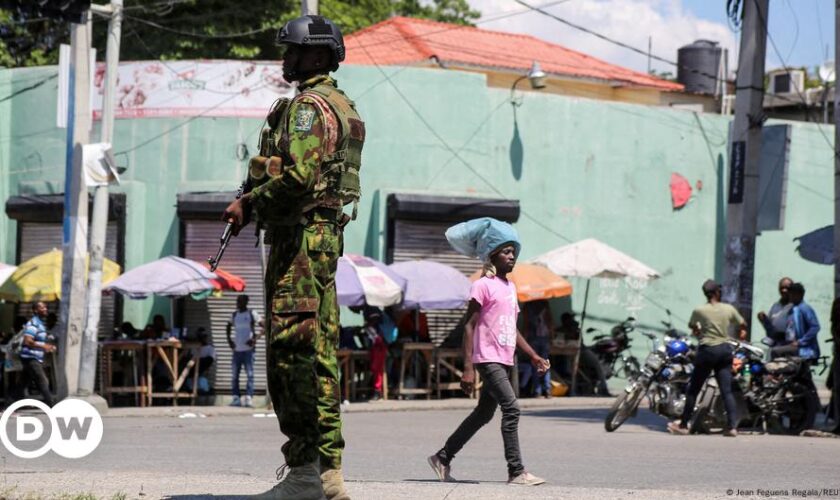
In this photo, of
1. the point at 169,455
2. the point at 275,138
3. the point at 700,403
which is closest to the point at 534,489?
the point at 275,138

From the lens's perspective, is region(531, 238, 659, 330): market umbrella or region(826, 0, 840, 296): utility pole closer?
region(826, 0, 840, 296): utility pole

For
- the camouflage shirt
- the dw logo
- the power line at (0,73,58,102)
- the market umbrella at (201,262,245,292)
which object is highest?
the power line at (0,73,58,102)

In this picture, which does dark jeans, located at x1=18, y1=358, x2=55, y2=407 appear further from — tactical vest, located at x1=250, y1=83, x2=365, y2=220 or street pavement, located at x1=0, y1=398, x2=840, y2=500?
tactical vest, located at x1=250, y1=83, x2=365, y2=220

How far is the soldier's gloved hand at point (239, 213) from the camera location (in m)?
6.55

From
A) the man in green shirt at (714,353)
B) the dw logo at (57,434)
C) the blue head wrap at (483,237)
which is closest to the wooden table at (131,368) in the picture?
the dw logo at (57,434)

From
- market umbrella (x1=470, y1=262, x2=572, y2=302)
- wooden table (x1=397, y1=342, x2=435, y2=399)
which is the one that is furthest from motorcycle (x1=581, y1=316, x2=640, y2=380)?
wooden table (x1=397, y1=342, x2=435, y2=399)

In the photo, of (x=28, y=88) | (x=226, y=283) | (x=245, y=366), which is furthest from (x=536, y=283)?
(x=28, y=88)

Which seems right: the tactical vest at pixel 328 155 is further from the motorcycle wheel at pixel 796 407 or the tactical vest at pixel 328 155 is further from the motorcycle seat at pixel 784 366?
the motorcycle wheel at pixel 796 407

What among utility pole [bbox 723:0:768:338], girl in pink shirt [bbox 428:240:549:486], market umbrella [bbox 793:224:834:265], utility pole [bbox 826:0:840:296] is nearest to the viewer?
girl in pink shirt [bbox 428:240:549:486]

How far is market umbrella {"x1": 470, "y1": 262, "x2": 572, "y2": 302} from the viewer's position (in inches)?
939

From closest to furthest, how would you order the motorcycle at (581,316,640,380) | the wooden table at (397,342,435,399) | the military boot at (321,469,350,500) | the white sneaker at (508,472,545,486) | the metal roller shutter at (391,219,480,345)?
the military boot at (321,469,350,500)
the white sneaker at (508,472,545,486)
the wooden table at (397,342,435,399)
the metal roller shutter at (391,219,480,345)
the motorcycle at (581,316,640,380)

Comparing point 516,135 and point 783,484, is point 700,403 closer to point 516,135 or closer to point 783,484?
point 783,484

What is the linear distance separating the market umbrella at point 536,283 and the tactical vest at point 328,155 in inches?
663

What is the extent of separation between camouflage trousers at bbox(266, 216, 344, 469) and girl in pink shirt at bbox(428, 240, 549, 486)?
305cm
